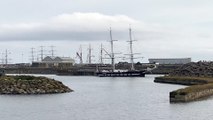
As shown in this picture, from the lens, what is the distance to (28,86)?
78.0 metres

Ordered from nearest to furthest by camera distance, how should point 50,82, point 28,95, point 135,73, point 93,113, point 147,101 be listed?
point 93,113
point 147,101
point 28,95
point 50,82
point 135,73

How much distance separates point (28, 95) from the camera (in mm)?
73562

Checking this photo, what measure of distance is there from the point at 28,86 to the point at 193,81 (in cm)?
3597

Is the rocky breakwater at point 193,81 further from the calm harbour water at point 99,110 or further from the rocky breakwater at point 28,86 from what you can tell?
the rocky breakwater at point 28,86

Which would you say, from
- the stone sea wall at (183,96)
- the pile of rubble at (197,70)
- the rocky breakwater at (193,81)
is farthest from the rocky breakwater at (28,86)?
the pile of rubble at (197,70)

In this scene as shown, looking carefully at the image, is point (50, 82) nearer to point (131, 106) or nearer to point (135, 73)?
point (131, 106)

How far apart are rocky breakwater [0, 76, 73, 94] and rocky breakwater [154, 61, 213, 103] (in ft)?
66.0

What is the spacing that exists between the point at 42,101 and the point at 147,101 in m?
12.4

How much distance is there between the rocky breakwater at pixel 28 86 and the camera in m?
76.6

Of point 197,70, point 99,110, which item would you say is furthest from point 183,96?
point 197,70

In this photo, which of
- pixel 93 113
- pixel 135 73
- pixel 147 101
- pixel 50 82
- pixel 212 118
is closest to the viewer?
pixel 212 118

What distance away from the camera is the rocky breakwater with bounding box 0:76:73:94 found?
251 feet

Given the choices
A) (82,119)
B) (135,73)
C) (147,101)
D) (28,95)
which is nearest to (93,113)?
(82,119)

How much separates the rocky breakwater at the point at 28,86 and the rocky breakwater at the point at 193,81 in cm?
2012
